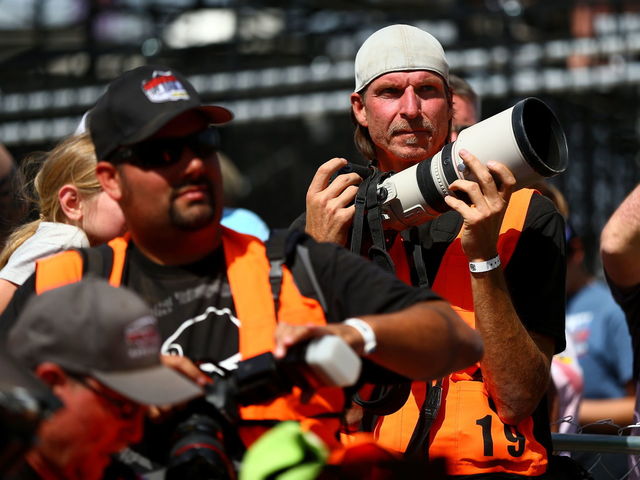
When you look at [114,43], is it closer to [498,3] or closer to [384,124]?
[498,3]

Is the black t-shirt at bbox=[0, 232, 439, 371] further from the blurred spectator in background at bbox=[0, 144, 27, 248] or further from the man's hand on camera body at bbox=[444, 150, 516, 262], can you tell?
the blurred spectator in background at bbox=[0, 144, 27, 248]

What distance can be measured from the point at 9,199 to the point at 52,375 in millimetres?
2656

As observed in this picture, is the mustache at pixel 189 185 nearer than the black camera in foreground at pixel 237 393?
No

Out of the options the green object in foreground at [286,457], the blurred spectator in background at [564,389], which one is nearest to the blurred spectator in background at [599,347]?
the blurred spectator in background at [564,389]

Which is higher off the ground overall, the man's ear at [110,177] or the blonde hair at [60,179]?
the man's ear at [110,177]

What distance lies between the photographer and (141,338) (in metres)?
2.47

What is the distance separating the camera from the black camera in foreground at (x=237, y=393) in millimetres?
2453

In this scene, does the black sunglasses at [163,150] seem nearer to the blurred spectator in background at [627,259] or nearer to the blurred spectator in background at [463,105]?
the blurred spectator in background at [627,259]

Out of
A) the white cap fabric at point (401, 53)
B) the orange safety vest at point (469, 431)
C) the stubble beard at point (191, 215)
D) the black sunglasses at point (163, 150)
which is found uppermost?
the white cap fabric at point (401, 53)

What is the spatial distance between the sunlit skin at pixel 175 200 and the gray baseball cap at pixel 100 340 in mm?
407

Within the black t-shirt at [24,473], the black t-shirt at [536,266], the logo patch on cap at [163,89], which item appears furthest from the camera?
the black t-shirt at [536,266]

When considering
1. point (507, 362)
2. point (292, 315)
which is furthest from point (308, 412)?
point (507, 362)

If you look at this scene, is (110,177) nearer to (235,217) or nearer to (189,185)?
(189,185)

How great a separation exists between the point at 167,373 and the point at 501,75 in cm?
651
